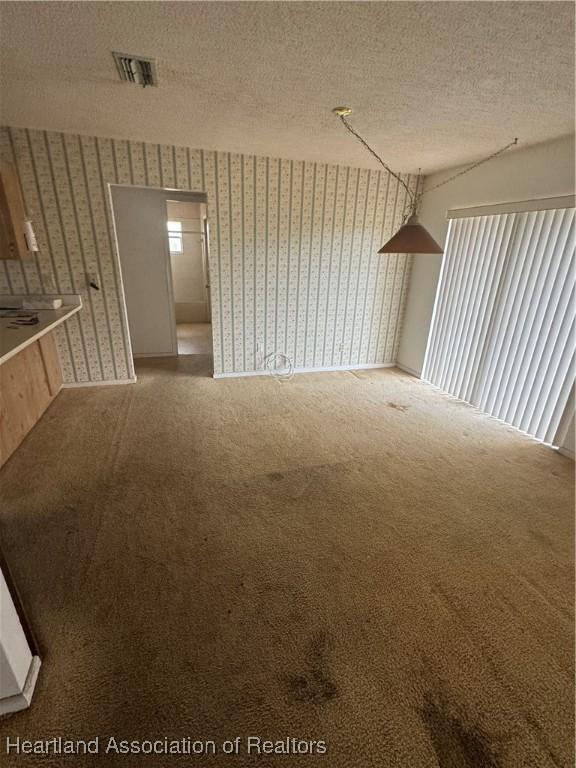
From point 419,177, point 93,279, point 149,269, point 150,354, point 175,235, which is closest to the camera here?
point 93,279

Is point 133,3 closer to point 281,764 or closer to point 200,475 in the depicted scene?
point 200,475

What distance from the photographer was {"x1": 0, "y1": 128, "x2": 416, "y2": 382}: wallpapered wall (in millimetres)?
3402

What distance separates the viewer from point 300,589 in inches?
66.2

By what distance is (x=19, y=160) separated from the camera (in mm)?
3209

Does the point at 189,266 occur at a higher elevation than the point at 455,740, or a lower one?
higher

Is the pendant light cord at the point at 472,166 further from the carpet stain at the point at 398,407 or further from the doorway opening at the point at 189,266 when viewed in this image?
the doorway opening at the point at 189,266

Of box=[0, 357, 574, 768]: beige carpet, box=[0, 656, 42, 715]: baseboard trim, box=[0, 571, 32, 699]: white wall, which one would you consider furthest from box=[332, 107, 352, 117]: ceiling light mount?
box=[0, 656, 42, 715]: baseboard trim

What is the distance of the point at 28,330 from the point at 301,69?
257 cm

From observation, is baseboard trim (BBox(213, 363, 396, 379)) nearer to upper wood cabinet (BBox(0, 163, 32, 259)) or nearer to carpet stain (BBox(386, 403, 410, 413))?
carpet stain (BBox(386, 403, 410, 413))

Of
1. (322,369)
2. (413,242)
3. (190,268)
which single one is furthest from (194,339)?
(413,242)

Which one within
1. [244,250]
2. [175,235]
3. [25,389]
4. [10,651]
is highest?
[175,235]

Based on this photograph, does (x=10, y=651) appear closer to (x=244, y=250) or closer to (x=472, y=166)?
(x=244, y=250)

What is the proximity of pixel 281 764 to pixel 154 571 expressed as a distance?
3.14 ft

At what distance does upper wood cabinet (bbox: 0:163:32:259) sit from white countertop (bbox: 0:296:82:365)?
1.82 ft
